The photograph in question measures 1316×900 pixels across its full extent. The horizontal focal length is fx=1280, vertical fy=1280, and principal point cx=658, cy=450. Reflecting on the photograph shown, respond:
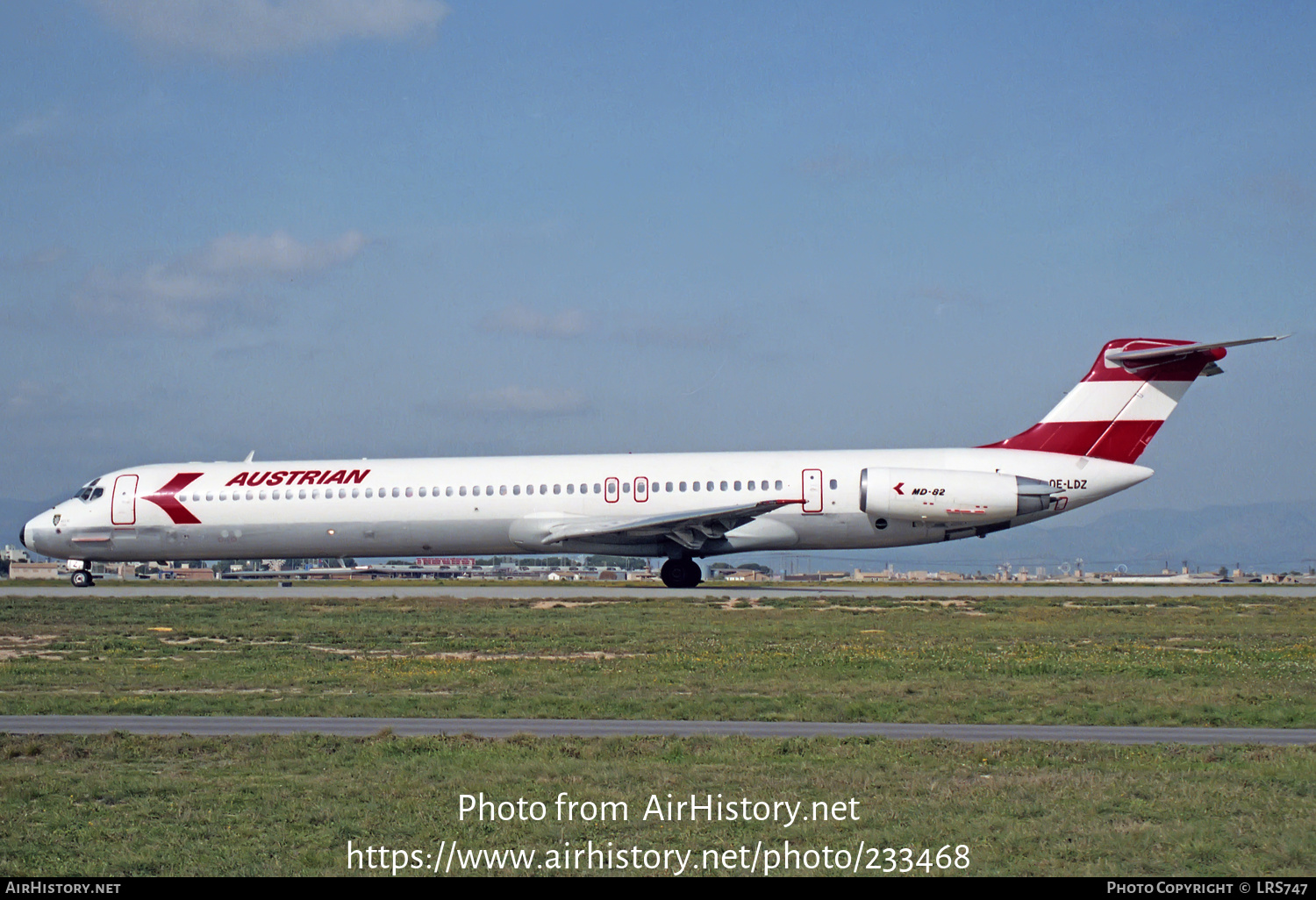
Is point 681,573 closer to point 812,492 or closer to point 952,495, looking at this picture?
point 812,492

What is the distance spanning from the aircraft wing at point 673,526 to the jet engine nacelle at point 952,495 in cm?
247

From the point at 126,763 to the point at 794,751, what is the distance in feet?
19.1

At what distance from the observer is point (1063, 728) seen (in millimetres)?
13211

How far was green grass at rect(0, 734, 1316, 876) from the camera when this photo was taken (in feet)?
26.1

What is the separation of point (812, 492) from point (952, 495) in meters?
3.83

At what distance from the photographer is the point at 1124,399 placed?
3581 centimetres

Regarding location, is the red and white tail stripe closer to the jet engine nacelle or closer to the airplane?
the airplane

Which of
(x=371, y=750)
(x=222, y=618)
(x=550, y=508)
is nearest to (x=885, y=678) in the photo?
(x=371, y=750)

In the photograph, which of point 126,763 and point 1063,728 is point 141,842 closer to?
point 126,763

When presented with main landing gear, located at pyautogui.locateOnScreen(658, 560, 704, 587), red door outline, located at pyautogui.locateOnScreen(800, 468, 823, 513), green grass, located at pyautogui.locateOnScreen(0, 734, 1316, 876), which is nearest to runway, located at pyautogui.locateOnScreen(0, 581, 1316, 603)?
main landing gear, located at pyautogui.locateOnScreen(658, 560, 704, 587)

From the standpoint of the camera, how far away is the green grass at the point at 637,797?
313 inches

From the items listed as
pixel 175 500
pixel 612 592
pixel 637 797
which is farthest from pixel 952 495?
pixel 637 797

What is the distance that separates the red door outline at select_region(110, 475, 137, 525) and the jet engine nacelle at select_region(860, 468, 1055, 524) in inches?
864
